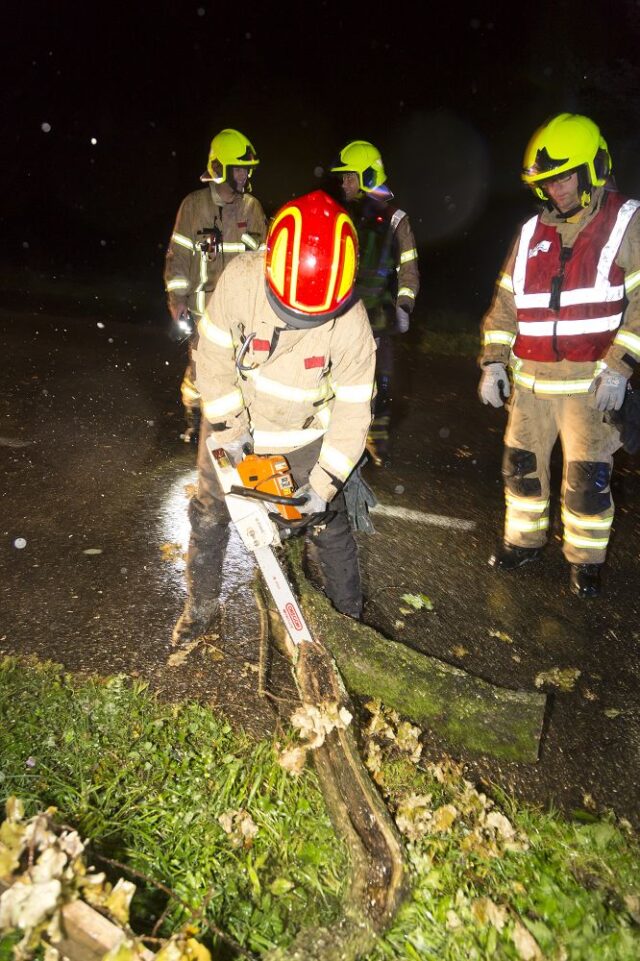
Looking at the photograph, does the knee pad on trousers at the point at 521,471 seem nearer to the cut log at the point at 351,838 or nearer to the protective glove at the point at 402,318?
the protective glove at the point at 402,318

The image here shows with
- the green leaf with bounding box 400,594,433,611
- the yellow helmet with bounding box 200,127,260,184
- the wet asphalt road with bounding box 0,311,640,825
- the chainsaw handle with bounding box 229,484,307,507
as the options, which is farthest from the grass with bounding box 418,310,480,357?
the chainsaw handle with bounding box 229,484,307,507

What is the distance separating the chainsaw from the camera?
2412mm

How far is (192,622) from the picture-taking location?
3111 mm

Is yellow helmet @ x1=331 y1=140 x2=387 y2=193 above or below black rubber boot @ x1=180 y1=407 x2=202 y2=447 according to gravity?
above

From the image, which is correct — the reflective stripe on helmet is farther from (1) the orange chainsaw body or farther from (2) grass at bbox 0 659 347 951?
(2) grass at bbox 0 659 347 951

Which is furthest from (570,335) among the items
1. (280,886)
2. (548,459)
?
(280,886)

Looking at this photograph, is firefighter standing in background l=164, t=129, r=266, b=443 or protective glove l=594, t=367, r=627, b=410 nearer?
protective glove l=594, t=367, r=627, b=410

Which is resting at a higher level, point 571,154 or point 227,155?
point 227,155

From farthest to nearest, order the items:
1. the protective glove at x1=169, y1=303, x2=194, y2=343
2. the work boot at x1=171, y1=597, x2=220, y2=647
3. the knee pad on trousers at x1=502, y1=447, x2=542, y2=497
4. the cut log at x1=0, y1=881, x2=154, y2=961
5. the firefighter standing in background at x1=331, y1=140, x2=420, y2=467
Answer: the firefighter standing in background at x1=331, y1=140, x2=420, y2=467 → the protective glove at x1=169, y1=303, x2=194, y2=343 → the knee pad on trousers at x1=502, y1=447, x2=542, y2=497 → the work boot at x1=171, y1=597, x2=220, y2=647 → the cut log at x1=0, y1=881, x2=154, y2=961

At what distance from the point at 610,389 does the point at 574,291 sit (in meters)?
0.56

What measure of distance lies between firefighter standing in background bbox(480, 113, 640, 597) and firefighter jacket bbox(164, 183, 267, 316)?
207 centimetres

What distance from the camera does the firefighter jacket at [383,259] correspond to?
4.83 m

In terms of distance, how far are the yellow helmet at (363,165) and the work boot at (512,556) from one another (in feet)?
9.42

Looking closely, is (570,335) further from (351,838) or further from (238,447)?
(351,838)
